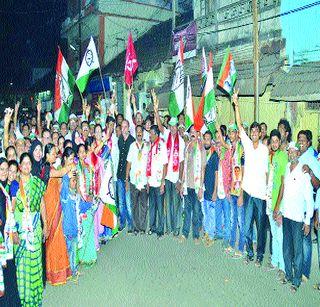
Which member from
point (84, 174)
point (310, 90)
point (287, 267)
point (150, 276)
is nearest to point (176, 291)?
point (150, 276)

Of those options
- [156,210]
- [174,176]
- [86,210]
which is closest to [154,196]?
[156,210]

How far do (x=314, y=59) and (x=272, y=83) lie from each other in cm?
128

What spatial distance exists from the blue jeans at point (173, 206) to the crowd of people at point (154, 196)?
0.06 ft

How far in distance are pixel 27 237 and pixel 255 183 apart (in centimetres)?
328

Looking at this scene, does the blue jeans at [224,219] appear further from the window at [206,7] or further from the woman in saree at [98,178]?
the window at [206,7]

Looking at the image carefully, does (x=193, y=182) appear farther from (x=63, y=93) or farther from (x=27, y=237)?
(x=63, y=93)

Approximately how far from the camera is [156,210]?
25.4 ft

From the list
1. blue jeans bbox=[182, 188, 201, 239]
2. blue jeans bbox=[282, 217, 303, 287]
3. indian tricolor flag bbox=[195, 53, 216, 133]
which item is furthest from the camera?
indian tricolor flag bbox=[195, 53, 216, 133]

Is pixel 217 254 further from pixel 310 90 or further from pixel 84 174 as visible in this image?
pixel 310 90

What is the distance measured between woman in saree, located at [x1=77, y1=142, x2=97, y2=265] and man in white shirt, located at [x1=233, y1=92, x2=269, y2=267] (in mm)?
2360

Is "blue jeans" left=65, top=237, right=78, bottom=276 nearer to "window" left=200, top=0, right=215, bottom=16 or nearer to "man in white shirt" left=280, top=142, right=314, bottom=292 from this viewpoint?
"man in white shirt" left=280, top=142, right=314, bottom=292

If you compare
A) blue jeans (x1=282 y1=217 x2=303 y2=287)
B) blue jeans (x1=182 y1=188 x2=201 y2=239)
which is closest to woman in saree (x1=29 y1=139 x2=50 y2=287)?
blue jeans (x1=182 y1=188 x2=201 y2=239)

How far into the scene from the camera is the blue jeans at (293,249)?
5191 millimetres

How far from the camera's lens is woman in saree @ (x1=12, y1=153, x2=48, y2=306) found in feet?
14.9
